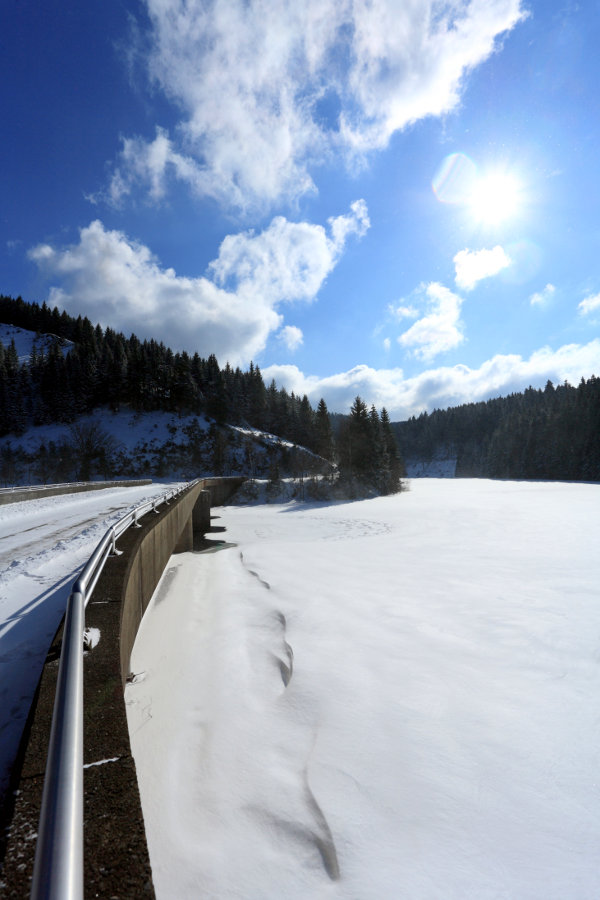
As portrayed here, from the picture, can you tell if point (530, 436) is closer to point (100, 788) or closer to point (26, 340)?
point (100, 788)

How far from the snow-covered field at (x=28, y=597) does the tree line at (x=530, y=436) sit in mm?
104584

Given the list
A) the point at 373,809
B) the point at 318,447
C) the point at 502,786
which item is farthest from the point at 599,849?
the point at 318,447

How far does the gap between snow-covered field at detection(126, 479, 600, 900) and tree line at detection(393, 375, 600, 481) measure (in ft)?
325

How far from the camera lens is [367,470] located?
55.8m

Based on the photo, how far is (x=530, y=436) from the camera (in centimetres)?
10106

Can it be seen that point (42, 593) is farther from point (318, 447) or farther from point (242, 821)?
point (318, 447)

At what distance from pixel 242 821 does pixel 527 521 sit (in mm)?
25629

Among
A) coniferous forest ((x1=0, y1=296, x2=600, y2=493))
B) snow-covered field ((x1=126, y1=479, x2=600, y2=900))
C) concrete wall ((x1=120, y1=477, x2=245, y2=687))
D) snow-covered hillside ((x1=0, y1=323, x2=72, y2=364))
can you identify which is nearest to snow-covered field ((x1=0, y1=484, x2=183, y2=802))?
concrete wall ((x1=120, y1=477, x2=245, y2=687))

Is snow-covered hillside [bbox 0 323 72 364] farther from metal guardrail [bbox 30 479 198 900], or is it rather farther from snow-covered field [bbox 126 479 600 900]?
metal guardrail [bbox 30 479 198 900]

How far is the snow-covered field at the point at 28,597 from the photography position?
381cm

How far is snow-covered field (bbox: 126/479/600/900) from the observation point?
327 centimetres

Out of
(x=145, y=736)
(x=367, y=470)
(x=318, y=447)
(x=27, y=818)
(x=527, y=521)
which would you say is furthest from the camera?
(x=318, y=447)

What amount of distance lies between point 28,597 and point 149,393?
3663 inches

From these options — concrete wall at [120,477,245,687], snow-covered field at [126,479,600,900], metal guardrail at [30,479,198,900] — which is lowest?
snow-covered field at [126,479,600,900]
